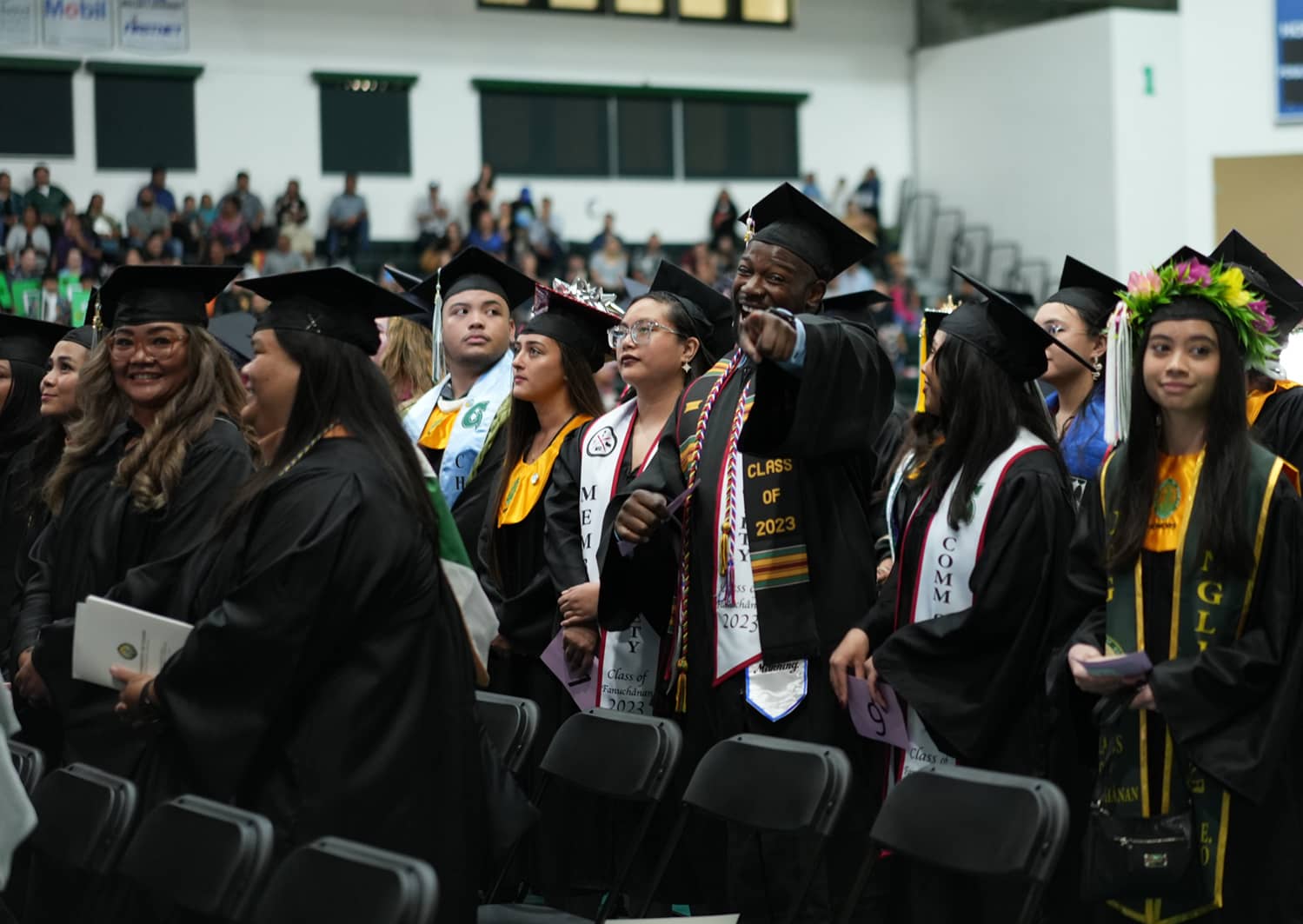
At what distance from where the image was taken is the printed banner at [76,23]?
67.6 ft

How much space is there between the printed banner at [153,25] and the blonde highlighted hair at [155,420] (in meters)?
17.9

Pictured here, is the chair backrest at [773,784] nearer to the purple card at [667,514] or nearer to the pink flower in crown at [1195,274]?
the purple card at [667,514]

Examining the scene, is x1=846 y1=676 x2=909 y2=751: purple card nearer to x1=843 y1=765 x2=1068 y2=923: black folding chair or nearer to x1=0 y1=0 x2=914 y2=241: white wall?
x1=843 y1=765 x2=1068 y2=923: black folding chair

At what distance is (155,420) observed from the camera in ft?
14.6

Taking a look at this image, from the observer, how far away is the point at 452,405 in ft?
19.9

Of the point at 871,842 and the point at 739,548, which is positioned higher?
the point at 739,548

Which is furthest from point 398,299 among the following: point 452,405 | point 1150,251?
point 1150,251

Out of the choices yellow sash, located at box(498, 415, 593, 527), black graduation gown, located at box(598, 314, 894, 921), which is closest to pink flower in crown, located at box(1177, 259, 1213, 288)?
black graduation gown, located at box(598, 314, 894, 921)

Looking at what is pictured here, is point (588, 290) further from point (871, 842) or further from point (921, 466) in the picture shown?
point (871, 842)

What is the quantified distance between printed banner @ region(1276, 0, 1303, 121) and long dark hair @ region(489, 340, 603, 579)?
18.6 m

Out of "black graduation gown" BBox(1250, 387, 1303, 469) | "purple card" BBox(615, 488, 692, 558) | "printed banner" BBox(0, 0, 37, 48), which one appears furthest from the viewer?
"printed banner" BBox(0, 0, 37, 48)

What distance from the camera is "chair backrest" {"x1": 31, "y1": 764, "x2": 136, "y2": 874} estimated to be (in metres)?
3.51

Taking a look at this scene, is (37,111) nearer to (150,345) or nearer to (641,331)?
(641,331)

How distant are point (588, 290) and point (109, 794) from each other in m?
2.61
